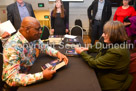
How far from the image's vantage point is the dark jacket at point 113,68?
124 centimetres

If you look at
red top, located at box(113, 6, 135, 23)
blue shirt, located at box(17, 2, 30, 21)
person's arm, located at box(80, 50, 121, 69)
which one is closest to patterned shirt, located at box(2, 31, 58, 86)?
person's arm, located at box(80, 50, 121, 69)

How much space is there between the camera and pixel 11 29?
2.31 meters

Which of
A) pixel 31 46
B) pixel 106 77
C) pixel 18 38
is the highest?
pixel 18 38

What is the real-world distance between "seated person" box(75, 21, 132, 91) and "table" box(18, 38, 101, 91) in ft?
0.43

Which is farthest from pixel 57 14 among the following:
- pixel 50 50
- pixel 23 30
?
pixel 23 30

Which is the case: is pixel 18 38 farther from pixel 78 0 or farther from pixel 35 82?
pixel 78 0

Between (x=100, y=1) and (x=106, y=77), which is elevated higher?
(x=100, y=1)

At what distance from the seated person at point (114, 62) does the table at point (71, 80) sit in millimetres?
132

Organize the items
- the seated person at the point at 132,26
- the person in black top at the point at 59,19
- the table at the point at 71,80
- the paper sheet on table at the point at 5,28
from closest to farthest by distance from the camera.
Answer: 1. the table at the point at 71,80
2. the paper sheet on table at the point at 5,28
3. the seated person at the point at 132,26
4. the person in black top at the point at 59,19

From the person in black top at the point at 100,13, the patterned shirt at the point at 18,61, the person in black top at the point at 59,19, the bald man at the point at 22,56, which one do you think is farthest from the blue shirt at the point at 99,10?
the patterned shirt at the point at 18,61

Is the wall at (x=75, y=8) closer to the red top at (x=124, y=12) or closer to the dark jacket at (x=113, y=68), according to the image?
the red top at (x=124, y=12)

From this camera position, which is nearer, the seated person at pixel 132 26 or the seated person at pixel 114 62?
the seated person at pixel 114 62

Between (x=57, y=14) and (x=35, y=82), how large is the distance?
93.1 inches

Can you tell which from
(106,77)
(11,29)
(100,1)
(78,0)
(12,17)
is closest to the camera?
(106,77)
